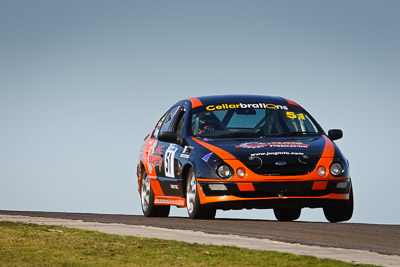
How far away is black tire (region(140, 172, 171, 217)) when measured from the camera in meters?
15.5

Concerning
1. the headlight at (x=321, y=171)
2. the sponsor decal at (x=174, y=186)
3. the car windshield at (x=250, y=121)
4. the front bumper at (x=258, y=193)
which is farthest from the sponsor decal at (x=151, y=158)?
the headlight at (x=321, y=171)

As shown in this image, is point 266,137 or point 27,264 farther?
point 266,137

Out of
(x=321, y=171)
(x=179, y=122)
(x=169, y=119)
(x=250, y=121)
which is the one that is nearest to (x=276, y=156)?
(x=321, y=171)

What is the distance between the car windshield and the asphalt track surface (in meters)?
1.36

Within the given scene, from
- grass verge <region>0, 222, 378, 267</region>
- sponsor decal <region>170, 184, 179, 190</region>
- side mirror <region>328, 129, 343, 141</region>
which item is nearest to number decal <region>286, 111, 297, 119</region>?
side mirror <region>328, 129, 343, 141</region>

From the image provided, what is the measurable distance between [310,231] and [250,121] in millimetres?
3149

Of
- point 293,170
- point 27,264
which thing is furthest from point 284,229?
→ point 27,264

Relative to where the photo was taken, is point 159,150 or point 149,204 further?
point 149,204

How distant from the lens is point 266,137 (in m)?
14.1

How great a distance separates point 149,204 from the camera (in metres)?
15.5

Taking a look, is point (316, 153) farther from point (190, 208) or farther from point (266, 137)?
point (190, 208)

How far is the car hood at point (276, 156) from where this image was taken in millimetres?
13211

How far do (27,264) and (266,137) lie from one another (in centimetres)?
625

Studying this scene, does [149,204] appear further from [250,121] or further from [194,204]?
[250,121]
